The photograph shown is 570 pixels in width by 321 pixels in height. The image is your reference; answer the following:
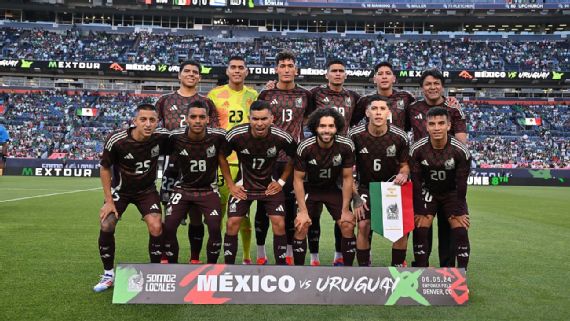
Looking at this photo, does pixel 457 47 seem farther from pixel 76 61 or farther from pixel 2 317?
pixel 2 317

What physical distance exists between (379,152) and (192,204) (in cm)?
241

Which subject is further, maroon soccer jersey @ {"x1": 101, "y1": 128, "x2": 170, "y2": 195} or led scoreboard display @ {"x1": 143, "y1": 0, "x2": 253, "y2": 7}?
led scoreboard display @ {"x1": 143, "y1": 0, "x2": 253, "y2": 7}

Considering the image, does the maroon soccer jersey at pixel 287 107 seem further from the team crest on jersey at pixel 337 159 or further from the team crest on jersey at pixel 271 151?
the team crest on jersey at pixel 337 159

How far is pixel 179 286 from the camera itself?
4.66 m

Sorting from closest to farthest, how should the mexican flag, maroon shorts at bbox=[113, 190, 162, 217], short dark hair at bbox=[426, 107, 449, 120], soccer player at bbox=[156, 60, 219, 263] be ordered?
the mexican flag → short dark hair at bbox=[426, 107, 449, 120] → maroon shorts at bbox=[113, 190, 162, 217] → soccer player at bbox=[156, 60, 219, 263]

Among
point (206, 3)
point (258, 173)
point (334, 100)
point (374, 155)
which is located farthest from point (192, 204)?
point (206, 3)

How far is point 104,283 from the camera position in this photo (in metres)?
5.32

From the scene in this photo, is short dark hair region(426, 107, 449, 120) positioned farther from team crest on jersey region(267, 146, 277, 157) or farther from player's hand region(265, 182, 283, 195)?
player's hand region(265, 182, 283, 195)

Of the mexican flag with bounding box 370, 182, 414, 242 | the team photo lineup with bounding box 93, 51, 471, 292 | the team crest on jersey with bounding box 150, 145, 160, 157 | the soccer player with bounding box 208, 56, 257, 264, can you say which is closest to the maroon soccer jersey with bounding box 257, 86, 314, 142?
the soccer player with bounding box 208, 56, 257, 264

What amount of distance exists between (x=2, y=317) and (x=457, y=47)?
169ft

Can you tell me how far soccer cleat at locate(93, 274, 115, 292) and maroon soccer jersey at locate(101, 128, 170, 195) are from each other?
1022 mm

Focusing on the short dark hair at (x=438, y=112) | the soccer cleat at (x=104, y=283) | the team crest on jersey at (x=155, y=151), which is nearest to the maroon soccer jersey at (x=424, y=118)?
the short dark hair at (x=438, y=112)

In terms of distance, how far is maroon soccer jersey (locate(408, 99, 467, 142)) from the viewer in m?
6.46

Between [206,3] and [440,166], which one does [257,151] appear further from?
[206,3]
